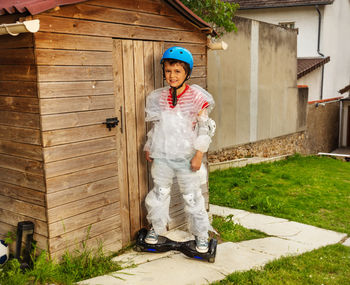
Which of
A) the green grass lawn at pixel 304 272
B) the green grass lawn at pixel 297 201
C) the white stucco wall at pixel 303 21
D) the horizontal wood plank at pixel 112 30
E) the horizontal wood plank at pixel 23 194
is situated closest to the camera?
the horizontal wood plank at pixel 112 30

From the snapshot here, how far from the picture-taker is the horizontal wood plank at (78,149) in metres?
3.52

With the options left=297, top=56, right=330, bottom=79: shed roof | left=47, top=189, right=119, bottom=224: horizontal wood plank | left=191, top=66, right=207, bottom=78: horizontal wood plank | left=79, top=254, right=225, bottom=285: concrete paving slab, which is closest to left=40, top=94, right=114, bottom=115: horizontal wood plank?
left=47, top=189, right=119, bottom=224: horizontal wood plank

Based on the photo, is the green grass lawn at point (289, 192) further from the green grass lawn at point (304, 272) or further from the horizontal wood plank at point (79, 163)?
the horizontal wood plank at point (79, 163)

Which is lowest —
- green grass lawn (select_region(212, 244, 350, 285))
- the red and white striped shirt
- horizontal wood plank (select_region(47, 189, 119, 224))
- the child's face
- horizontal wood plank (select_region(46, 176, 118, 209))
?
green grass lawn (select_region(212, 244, 350, 285))

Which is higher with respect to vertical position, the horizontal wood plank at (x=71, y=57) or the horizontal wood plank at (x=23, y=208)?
the horizontal wood plank at (x=71, y=57)

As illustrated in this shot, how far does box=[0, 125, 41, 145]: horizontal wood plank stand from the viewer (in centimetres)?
348

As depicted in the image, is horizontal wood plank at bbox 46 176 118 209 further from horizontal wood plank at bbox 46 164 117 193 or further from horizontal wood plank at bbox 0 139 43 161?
horizontal wood plank at bbox 0 139 43 161

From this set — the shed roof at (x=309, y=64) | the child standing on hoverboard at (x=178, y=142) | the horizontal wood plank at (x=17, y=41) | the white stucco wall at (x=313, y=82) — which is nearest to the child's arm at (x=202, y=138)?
the child standing on hoverboard at (x=178, y=142)

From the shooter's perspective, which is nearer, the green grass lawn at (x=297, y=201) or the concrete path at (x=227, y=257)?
the concrete path at (x=227, y=257)

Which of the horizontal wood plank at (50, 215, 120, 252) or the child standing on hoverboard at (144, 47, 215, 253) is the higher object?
the child standing on hoverboard at (144, 47, 215, 253)

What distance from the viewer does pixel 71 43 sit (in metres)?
3.62

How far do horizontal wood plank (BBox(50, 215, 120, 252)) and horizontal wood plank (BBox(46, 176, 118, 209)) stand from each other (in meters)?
0.30

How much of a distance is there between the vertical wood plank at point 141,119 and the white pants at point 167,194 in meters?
0.28

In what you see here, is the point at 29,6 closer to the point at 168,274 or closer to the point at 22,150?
the point at 22,150
